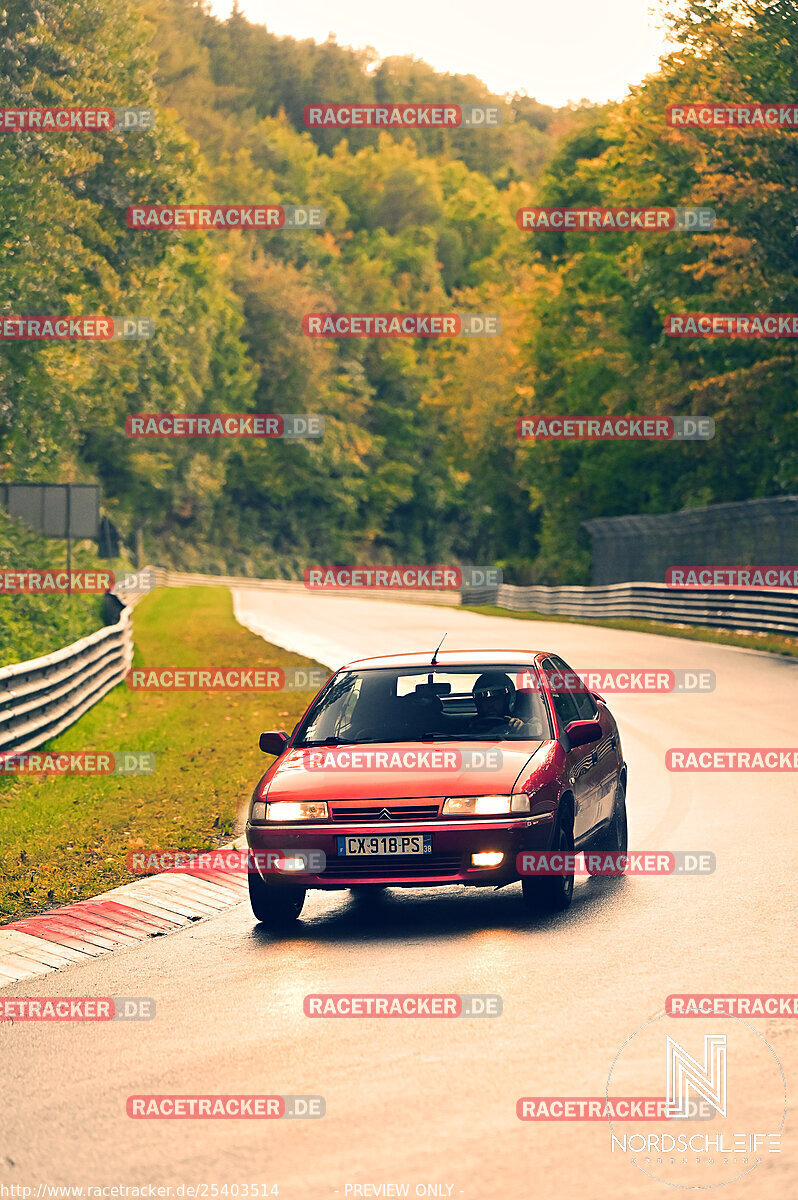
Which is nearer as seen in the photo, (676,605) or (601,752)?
(601,752)

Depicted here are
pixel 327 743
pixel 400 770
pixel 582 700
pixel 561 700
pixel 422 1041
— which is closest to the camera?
pixel 422 1041

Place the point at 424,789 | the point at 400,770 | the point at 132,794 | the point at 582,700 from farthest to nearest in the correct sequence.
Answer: the point at 132,794, the point at 582,700, the point at 400,770, the point at 424,789

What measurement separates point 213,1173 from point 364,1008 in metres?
2.13

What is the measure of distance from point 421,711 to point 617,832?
73.6 inches

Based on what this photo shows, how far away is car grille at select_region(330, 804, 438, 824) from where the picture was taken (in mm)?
9023

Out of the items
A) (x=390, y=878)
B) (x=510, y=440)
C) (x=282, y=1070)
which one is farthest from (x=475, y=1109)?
(x=510, y=440)

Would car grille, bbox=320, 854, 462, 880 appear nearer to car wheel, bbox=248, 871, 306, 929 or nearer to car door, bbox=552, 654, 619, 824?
car wheel, bbox=248, 871, 306, 929

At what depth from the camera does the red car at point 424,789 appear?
8984 millimetres

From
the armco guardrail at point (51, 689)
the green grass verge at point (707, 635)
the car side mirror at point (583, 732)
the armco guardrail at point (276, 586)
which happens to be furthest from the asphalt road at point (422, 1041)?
the armco guardrail at point (276, 586)

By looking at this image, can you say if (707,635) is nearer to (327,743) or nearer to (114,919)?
(327,743)

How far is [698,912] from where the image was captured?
9.15 meters

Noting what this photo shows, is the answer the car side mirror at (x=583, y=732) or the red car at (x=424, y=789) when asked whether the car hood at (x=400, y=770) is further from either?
the car side mirror at (x=583, y=732)

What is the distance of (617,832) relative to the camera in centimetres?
1123

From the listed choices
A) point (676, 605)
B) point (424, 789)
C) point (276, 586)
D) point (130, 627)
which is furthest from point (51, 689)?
point (276, 586)
